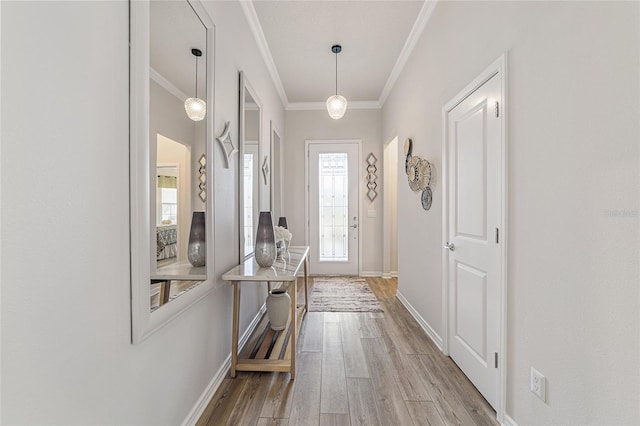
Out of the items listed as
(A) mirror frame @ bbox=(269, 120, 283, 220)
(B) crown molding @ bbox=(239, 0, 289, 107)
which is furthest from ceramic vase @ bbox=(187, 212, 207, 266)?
(A) mirror frame @ bbox=(269, 120, 283, 220)

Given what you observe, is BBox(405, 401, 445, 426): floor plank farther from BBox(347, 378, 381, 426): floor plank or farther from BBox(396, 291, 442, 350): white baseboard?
BBox(396, 291, 442, 350): white baseboard

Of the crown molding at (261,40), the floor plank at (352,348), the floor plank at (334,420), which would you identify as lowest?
the floor plank at (334,420)

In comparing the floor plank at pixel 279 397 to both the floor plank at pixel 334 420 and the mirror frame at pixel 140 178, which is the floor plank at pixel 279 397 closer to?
the floor plank at pixel 334 420

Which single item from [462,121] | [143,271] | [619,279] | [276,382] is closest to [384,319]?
[276,382]

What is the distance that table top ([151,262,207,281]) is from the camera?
1392 mm

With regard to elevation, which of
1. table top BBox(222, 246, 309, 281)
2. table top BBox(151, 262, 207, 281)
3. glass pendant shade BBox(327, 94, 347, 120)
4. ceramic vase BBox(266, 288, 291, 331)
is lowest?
ceramic vase BBox(266, 288, 291, 331)

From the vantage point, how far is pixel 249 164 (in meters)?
2.86

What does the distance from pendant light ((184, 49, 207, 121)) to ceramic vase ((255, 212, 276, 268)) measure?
33.6 inches

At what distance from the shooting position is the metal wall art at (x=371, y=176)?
5.20 m

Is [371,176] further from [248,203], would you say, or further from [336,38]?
[248,203]

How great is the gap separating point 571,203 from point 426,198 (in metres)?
1.65

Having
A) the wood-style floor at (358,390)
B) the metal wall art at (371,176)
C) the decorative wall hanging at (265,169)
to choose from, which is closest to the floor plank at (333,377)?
the wood-style floor at (358,390)

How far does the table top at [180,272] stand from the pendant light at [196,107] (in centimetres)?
79

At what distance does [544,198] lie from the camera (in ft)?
4.55
